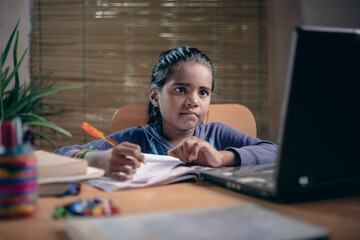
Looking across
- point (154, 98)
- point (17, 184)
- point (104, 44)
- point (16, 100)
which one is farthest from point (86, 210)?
point (104, 44)

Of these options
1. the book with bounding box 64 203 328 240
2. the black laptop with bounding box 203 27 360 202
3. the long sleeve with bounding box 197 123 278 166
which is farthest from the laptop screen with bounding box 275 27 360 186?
the long sleeve with bounding box 197 123 278 166

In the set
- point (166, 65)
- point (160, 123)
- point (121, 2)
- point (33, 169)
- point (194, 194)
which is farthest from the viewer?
point (121, 2)

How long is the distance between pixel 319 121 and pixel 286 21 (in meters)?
1.74

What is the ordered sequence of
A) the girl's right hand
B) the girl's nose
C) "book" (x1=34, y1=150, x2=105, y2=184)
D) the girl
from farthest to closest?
1. the girl's nose
2. the girl
3. the girl's right hand
4. "book" (x1=34, y1=150, x2=105, y2=184)

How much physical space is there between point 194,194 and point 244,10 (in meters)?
1.84

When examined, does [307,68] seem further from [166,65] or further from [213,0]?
[213,0]

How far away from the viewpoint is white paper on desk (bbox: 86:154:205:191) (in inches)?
23.3

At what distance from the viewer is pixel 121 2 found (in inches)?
80.0

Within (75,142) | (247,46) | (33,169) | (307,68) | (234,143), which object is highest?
(247,46)

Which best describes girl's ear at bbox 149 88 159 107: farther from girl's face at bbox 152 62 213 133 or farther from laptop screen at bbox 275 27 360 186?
laptop screen at bbox 275 27 360 186

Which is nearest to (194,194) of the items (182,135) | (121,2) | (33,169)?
(33,169)

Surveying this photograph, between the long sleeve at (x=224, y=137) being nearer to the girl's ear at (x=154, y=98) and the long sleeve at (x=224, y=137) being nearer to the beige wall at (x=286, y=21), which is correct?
the girl's ear at (x=154, y=98)

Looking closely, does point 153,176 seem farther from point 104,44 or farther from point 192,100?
point 104,44

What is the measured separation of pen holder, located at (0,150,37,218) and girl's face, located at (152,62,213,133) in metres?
0.79
